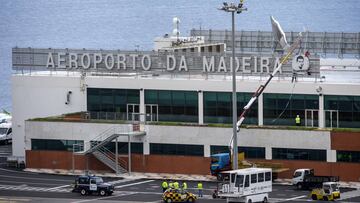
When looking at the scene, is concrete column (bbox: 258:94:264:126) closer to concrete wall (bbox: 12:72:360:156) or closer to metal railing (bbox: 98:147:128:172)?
concrete wall (bbox: 12:72:360:156)

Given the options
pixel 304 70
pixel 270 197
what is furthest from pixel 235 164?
pixel 304 70

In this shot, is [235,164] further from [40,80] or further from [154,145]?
[40,80]

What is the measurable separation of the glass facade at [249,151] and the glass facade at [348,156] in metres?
6.36

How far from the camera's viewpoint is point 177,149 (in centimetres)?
10356

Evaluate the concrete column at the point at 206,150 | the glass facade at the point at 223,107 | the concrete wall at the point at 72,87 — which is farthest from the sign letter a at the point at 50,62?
the concrete column at the point at 206,150

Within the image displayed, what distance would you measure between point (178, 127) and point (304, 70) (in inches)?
474

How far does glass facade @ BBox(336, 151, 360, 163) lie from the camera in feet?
322

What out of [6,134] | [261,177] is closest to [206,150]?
[261,177]

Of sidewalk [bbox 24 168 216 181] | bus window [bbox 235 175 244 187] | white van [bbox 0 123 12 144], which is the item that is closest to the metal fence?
white van [bbox 0 123 12 144]

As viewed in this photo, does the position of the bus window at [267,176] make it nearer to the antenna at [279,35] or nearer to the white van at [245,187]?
the white van at [245,187]

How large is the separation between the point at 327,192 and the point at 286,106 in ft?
59.5

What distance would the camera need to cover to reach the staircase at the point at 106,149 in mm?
104562

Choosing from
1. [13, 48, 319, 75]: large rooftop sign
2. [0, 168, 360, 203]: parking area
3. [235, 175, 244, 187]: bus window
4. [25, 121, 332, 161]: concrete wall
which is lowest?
[0, 168, 360, 203]: parking area

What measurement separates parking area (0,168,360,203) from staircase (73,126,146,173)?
3.61 metres
